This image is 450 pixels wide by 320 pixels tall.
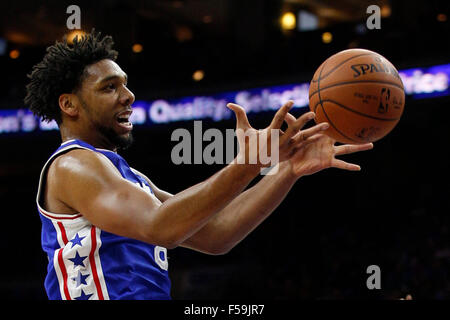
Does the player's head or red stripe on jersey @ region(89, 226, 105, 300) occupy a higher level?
the player's head

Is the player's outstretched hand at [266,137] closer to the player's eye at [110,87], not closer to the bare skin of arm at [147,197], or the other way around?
the bare skin of arm at [147,197]

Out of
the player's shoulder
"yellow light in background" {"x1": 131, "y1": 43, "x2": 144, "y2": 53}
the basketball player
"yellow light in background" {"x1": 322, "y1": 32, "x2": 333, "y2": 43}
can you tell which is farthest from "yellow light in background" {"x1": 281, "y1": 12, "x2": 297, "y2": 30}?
the player's shoulder

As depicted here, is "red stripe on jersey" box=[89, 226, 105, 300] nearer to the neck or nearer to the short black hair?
the neck

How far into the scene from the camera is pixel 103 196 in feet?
7.37

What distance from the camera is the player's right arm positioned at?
2.08 metres

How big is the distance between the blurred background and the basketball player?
6070mm

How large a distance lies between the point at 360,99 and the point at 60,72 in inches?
55.1

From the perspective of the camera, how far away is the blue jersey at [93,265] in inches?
94.7

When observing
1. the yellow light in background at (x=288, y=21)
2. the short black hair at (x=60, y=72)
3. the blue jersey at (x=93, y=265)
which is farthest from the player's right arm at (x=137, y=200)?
the yellow light in background at (x=288, y=21)

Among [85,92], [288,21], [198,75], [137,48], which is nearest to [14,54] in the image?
[137,48]

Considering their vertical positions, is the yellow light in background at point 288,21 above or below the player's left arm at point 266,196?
above

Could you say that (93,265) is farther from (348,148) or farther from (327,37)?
(327,37)

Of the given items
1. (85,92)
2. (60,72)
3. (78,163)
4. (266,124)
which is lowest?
(78,163)

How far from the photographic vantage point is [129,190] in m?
2.24
